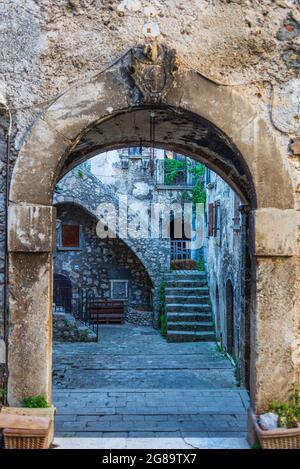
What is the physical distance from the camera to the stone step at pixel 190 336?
11.8 metres

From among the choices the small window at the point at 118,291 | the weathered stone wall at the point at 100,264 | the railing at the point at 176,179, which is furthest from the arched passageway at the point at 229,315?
the railing at the point at 176,179

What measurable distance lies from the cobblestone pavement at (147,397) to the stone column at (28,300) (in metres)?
0.92

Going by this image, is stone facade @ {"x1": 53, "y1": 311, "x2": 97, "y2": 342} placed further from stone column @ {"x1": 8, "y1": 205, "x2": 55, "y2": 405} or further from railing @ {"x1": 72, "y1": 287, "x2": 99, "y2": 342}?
stone column @ {"x1": 8, "y1": 205, "x2": 55, "y2": 405}

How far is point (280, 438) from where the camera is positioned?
343cm

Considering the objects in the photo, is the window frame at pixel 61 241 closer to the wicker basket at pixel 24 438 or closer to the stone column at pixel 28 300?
the stone column at pixel 28 300

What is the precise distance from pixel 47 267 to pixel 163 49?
214 centimetres

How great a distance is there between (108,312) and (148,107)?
38.9ft

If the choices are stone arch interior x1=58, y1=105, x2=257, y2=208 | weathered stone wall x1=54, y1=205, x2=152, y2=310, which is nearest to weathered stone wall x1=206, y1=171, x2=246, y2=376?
stone arch interior x1=58, y1=105, x2=257, y2=208

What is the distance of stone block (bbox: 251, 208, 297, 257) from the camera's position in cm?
372

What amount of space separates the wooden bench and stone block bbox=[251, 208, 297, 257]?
1145cm

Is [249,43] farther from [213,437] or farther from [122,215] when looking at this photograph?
[122,215]

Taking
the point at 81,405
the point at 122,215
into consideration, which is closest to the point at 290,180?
the point at 81,405

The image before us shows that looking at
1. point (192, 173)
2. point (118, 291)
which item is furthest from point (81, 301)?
point (192, 173)

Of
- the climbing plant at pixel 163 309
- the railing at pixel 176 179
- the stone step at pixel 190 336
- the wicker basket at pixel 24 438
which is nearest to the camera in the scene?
the wicker basket at pixel 24 438
